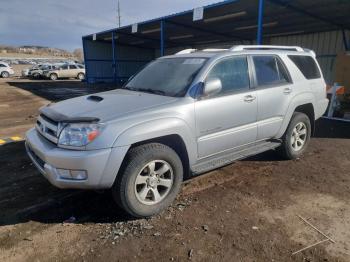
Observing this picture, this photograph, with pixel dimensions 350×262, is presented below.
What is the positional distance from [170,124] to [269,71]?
220 centimetres

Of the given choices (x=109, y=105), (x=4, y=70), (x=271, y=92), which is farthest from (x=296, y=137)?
(x=4, y=70)

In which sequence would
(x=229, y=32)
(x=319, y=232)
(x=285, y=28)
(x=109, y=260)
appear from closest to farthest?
1. (x=109, y=260)
2. (x=319, y=232)
3. (x=285, y=28)
4. (x=229, y=32)

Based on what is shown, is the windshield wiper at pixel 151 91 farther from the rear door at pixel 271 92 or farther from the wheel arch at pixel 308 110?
the wheel arch at pixel 308 110

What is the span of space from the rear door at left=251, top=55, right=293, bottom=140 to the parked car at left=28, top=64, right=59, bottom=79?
2954cm

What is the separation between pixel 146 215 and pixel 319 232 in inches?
73.9

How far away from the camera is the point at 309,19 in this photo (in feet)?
42.4

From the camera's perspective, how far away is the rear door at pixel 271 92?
14.5ft

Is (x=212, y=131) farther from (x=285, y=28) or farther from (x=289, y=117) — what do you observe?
(x=285, y=28)

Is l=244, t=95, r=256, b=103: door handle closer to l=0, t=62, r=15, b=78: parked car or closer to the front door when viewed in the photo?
the front door

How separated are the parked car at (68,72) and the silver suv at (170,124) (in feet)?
92.9

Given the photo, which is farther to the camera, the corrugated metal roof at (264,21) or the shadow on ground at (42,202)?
the corrugated metal roof at (264,21)

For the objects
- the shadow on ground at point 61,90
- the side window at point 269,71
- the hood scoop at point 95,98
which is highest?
the side window at point 269,71

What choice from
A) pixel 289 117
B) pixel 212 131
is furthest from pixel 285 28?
pixel 212 131

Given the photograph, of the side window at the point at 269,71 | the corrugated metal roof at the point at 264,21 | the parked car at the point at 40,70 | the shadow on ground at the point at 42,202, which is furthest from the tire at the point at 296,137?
the parked car at the point at 40,70
